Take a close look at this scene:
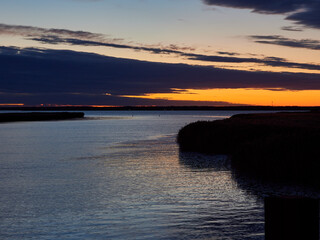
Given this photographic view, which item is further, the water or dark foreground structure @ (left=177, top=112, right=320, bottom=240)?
the water

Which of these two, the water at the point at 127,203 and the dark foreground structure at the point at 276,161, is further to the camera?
Result: the water at the point at 127,203

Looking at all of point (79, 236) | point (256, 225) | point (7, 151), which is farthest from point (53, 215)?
point (7, 151)

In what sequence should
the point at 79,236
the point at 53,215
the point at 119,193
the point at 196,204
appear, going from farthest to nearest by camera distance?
1. the point at 119,193
2. the point at 196,204
3. the point at 53,215
4. the point at 79,236

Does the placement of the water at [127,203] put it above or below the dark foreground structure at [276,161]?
below

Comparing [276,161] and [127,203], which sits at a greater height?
[276,161]

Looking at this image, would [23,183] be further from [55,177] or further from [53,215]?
[53,215]

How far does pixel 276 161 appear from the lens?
2288 centimetres

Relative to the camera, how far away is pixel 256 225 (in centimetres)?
1364

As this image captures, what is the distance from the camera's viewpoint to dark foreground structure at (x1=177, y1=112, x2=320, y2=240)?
20.7 feet

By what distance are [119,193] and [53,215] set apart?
4.90 m

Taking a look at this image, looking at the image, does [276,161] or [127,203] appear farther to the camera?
[276,161]

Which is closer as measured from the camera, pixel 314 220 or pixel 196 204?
pixel 314 220

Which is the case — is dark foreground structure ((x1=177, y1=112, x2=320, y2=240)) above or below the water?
above

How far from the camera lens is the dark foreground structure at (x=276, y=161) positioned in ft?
20.7
